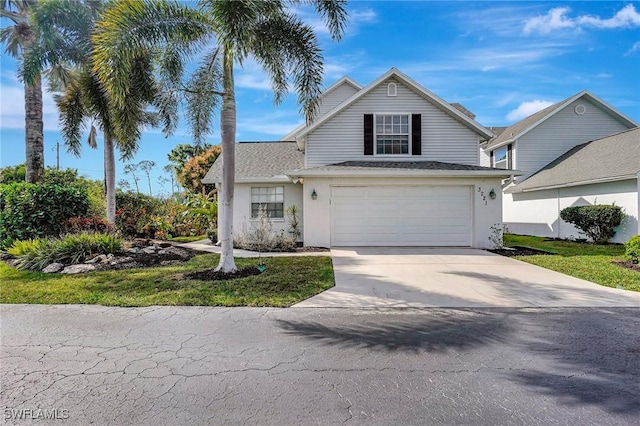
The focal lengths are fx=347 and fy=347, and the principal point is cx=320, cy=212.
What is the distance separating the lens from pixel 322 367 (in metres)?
3.68

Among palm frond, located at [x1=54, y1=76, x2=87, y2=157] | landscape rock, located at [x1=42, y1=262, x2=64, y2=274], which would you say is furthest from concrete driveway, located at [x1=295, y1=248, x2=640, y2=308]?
palm frond, located at [x1=54, y1=76, x2=87, y2=157]

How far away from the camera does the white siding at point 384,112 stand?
1401 cm

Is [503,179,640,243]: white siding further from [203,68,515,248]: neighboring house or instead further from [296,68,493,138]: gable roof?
[296,68,493,138]: gable roof

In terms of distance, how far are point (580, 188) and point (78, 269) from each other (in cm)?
1932

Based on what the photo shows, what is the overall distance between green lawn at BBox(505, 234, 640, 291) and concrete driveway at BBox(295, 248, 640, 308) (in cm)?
48

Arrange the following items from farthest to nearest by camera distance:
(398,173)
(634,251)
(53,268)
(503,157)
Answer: (503,157)
(398,173)
(634,251)
(53,268)

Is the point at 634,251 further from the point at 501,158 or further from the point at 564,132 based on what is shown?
the point at 501,158

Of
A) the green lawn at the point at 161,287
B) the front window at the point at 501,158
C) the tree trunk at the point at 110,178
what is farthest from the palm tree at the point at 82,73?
the front window at the point at 501,158

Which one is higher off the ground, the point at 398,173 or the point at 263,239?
the point at 398,173

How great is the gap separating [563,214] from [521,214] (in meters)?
4.37

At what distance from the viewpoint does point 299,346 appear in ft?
13.8

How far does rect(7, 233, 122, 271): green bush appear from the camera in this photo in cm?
878

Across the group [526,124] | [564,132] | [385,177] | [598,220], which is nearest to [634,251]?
[598,220]

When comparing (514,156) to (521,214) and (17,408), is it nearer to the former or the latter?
(521,214)
